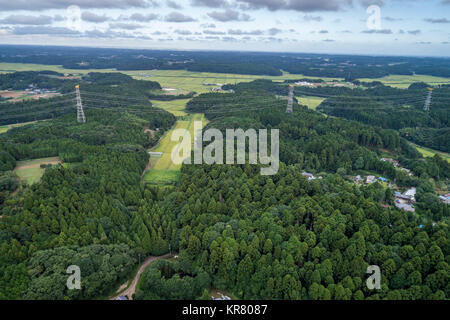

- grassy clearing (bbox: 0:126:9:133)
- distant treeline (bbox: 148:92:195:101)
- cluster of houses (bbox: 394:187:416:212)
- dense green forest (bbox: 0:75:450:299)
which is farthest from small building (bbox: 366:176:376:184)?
grassy clearing (bbox: 0:126:9:133)

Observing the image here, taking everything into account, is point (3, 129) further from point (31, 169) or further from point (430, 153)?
point (430, 153)

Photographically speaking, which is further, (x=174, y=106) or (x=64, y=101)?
(x=174, y=106)

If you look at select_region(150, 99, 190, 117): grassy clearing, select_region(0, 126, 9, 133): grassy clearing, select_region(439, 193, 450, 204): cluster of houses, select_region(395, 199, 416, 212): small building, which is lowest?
select_region(395, 199, 416, 212): small building

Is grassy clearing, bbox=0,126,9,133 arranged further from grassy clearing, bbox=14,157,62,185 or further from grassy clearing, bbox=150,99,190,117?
grassy clearing, bbox=150,99,190,117

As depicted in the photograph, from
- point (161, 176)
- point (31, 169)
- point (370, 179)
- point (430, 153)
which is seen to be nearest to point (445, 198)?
point (370, 179)

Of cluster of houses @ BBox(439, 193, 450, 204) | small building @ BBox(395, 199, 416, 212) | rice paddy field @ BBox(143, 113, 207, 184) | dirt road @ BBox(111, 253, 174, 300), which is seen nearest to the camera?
dirt road @ BBox(111, 253, 174, 300)

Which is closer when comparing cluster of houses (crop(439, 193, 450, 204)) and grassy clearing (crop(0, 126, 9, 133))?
cluster of houses (crop(439, 193, 450, 204))
